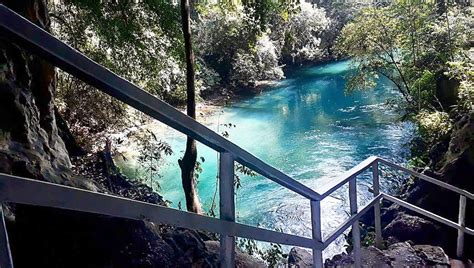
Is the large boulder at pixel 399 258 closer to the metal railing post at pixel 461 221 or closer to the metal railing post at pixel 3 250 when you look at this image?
the metal railing post at pixel 461 221

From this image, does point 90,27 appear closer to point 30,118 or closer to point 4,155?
point 30,118

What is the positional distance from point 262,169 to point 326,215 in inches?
317

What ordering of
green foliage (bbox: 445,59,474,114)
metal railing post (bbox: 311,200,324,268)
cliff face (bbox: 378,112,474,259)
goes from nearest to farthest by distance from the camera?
metal railing post (bbox: 311,200,324,268) < cliff face (bbox: 378,112,474,259) < green foliage (bbox: 445,59,474,114)

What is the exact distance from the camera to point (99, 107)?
25.7 feet

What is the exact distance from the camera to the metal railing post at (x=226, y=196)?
54.5 inches

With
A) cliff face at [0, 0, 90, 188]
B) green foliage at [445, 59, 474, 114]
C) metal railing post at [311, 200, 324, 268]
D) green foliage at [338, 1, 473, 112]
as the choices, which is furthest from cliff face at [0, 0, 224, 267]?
green foliage at [338, 1, 473, 112]

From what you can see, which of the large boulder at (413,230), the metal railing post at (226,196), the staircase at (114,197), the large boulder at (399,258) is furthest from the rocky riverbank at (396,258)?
the metal railing post at (226,196)

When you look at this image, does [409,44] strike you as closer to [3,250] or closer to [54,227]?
[54,227]

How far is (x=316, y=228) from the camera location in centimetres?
211

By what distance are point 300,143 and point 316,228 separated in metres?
11.7

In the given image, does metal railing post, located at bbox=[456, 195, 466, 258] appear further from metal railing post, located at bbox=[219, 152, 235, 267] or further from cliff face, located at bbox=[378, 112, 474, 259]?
metal railing post, located at bbox=[219, 152, 235, 267]

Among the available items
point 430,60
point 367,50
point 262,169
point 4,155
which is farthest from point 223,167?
point 367,50

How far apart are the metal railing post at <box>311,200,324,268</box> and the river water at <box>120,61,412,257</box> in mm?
3351

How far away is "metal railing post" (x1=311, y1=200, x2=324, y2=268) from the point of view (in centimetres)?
205
